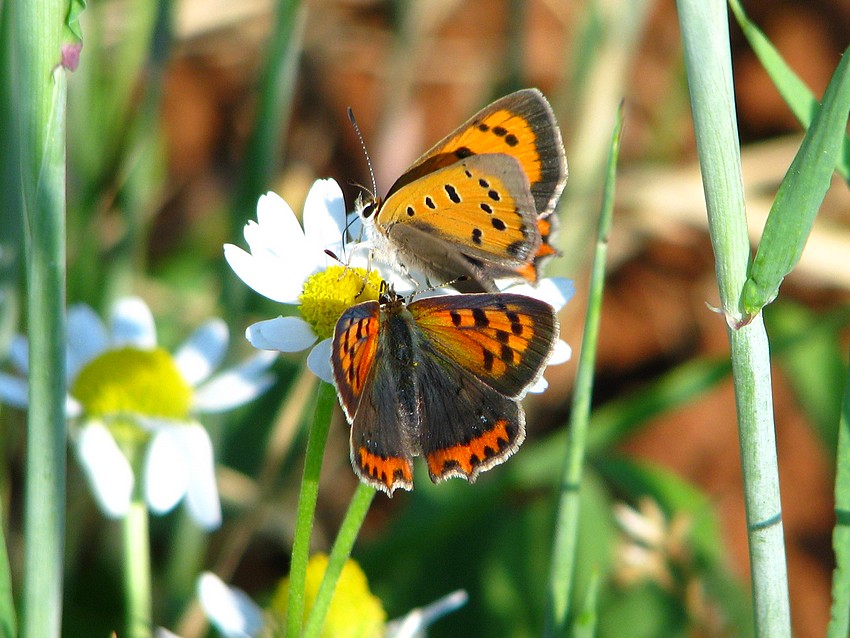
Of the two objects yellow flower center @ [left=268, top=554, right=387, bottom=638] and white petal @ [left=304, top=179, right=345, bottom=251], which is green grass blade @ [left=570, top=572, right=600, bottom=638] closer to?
yellow flower center @ [left=268, top=554, right=387, bottom=638]

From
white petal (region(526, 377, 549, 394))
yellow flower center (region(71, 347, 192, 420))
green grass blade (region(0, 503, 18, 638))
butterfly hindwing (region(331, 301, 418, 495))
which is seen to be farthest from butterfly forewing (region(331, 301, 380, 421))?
yellow flower center (region(71, 347, 192, 420))

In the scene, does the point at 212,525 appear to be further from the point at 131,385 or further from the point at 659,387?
the point at 659,387

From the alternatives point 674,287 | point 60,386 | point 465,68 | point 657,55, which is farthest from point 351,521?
point 657,55

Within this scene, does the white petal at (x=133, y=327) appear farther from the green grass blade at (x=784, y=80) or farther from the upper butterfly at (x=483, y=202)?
the green grass blade at (x=784, y=80)

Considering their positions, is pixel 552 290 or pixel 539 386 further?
pixel 552 290

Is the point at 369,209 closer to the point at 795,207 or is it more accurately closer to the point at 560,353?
the point at 560,353

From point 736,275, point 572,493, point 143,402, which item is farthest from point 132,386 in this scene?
point 736,275

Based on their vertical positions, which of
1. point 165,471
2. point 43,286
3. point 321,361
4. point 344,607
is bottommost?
point 344,607
